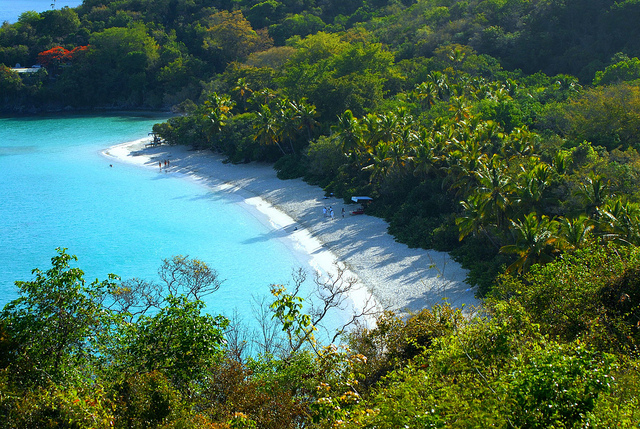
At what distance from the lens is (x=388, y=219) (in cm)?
3559

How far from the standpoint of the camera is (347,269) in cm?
2866

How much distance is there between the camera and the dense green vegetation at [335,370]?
8203mm

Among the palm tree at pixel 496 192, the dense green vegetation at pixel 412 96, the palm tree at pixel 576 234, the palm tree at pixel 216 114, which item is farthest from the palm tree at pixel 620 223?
the palm tree at pixel 216 114

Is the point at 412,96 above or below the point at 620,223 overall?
above

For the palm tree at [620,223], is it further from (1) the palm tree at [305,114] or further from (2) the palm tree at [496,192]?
(1) the palm tree at [305,114]

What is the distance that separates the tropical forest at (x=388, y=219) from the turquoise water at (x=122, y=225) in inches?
94.3

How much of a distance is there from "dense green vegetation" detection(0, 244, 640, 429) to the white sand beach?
370cm

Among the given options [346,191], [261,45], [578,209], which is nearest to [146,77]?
[261,45]

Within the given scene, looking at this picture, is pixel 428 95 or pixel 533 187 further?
pixel 428 95

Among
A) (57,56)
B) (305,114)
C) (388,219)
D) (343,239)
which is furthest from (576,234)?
(57,56)

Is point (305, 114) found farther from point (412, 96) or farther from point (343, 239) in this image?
point (343, 239)

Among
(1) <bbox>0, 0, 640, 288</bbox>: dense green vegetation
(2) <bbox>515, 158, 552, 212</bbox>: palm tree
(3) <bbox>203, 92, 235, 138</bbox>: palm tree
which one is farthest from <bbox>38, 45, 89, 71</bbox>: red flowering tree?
(2) <bbox>515, 158, 552, 212</bbox>: palm tree

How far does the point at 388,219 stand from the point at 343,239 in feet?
14.0

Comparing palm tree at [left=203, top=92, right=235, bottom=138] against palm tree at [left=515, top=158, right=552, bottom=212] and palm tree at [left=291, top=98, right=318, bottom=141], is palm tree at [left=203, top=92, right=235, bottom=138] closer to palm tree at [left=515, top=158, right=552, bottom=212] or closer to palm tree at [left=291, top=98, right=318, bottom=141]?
palm tree at [left=291, top=98, right=318, bottom=141]
